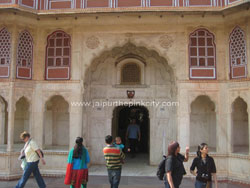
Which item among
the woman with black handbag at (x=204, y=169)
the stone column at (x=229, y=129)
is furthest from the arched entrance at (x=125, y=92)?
the woman with black handbag at (x=204, y=169)

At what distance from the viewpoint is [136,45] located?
1022cm

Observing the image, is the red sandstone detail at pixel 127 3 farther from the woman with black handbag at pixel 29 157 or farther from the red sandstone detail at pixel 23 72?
the woman with black handbag at pixel 29 157

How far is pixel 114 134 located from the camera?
12.6 meters

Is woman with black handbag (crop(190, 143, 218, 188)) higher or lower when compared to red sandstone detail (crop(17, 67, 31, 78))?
lower

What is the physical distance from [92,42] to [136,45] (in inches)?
64.1

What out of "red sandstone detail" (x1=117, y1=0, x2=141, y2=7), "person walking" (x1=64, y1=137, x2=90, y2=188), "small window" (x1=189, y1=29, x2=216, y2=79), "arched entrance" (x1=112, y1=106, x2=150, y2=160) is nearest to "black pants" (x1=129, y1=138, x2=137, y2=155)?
"arched entrance" (x1=112, y1=106, x2=150, y2=160)

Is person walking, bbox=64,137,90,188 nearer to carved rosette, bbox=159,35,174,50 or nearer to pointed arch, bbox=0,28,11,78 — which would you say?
pointed arch, bbox=0,28,11,78

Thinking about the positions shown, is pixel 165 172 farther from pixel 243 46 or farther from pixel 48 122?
pixel 48 122

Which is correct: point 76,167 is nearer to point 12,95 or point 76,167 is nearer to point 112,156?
point 112,156

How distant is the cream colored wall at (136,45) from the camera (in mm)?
9523

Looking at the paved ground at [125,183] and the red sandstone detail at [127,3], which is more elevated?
the red sandstone detail at [127,3]

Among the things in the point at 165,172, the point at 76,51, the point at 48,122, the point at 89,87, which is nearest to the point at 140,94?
the point at 89,87

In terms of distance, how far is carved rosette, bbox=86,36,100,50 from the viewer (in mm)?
10211

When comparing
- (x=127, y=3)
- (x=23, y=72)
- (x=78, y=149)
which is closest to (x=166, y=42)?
(x=127, y=3)
